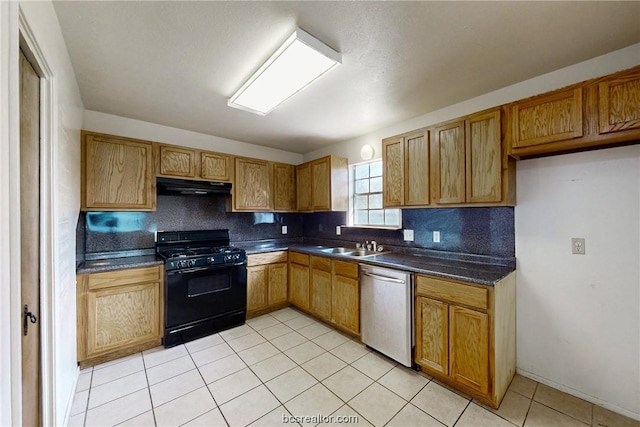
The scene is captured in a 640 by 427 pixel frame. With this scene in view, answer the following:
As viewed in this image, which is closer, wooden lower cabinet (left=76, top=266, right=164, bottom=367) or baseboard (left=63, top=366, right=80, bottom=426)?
baseboard (left=63, top=366, right=80, bottom=426)

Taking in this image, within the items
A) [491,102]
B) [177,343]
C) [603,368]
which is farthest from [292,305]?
[491,102]

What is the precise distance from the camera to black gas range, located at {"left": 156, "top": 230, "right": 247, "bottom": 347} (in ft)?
8.61

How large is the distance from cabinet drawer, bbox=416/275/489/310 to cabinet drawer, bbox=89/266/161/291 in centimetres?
257

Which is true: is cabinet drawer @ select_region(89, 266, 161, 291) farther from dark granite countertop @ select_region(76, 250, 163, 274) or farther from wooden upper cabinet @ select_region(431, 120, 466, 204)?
wooden upper cabinet @ select_region(431, 120, 466, 204)

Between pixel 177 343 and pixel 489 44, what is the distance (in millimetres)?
3704

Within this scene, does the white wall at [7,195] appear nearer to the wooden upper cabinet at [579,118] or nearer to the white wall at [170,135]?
the white wall at [170,135]

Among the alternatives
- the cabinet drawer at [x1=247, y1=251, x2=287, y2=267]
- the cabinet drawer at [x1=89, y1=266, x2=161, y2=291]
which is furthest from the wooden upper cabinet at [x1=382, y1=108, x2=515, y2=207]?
the cabinet drawer at [x1=89, y1=266, x2=161, y2=291]

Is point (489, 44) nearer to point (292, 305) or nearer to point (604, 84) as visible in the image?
point (604, 84)

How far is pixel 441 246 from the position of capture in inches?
103

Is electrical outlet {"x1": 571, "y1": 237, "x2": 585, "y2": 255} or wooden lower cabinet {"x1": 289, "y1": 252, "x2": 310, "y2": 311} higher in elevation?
electrical outlet {"x1": 571, "y1": 237, "x2": 585, "y2": 255}

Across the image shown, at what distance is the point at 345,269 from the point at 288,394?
1254 mm

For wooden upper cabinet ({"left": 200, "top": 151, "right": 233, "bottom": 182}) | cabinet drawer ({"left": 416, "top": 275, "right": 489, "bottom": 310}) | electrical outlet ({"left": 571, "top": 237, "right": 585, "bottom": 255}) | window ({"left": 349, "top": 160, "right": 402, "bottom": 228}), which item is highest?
wooden upper cabinet ({"left": 200, "top": 151, "right": 233, "bottom": 182})

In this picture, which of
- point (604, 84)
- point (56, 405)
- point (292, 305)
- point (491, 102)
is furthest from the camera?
point (292, 305)

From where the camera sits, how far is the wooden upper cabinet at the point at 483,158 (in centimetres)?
199
